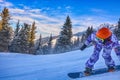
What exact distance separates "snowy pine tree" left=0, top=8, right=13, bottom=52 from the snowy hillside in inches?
1306

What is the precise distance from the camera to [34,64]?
43.0 feet

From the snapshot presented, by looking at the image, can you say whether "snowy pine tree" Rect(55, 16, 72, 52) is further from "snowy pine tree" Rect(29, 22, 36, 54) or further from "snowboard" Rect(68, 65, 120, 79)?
"snowboard" Rect(68, 65, 120, 79)

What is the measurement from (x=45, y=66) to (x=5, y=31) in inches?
1470

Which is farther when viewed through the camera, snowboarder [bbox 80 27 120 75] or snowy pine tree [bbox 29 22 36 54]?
snowy pine tree [bbox 29 22 36 54]

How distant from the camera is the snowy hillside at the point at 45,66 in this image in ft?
35.7

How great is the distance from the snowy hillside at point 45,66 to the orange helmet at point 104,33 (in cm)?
131

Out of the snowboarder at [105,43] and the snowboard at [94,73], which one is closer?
the snowboarder at [105,43]

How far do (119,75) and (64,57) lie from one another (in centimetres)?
464

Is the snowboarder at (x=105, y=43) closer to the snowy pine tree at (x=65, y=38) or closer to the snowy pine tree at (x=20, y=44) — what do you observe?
the snowy pine tree at (x=65, y=38)

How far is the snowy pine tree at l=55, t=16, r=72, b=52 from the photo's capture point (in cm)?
4831

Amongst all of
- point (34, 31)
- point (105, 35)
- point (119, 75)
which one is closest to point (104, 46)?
point (105, 35)

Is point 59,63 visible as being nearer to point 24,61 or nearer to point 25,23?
Answer: point 24,61

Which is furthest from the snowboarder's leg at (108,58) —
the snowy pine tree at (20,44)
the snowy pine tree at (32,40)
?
the snowy pine tree at (32,40)

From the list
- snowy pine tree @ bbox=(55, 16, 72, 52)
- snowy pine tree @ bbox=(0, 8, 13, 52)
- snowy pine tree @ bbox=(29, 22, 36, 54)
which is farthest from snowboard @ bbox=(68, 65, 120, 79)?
snowy pine tree @ bbox=(29, 22, 36, 54)
